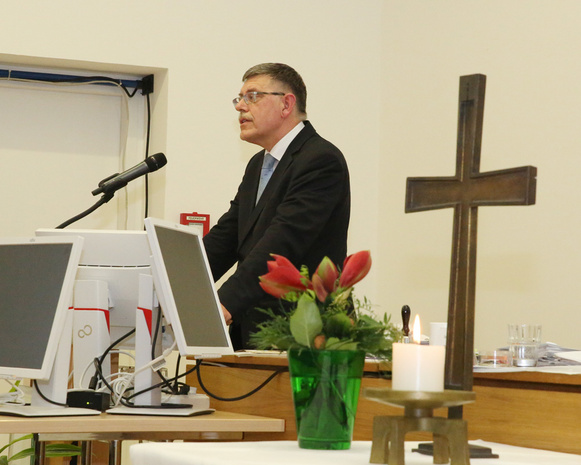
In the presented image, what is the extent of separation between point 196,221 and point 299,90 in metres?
1.27

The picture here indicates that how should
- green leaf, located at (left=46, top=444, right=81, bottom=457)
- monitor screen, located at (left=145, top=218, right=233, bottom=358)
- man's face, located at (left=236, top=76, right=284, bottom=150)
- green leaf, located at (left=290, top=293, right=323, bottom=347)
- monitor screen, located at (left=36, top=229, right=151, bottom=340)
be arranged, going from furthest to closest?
man's face, located at (left=236, top=76, right=284, bottom=150) → green leaf, located at (left=46, top=444, right=81, bottom=457) → monitor screen, located at (left=36, top=229, right=151, bottom=340) → monitor screen, located at (left=145, top=218, right=233, bottom=358) → green leaf, located at (left=290, top=293, right=323, bottom=347)

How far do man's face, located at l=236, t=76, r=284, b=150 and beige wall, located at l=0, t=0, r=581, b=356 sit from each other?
1149 millimetres

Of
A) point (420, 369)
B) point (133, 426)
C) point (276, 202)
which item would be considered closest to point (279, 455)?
point (420, 369)

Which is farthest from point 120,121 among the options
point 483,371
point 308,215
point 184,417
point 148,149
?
point 483,371

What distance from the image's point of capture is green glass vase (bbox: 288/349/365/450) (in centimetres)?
127

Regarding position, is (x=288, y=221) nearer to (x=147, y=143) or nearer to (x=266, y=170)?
(x=266, y=170)

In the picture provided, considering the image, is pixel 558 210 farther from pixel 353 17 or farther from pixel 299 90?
pixel 353 17

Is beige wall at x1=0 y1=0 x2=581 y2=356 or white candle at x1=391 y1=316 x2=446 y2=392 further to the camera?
beige wall at x1=0 y1=0 x2=581 y2=356

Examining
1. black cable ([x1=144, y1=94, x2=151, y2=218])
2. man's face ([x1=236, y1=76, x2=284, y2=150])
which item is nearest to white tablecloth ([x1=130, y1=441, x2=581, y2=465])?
man's face ([x1=236, y1=76, x2=284, y2=150])

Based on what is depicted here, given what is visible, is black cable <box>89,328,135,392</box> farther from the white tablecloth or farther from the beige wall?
the beige wall

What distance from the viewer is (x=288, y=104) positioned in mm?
3076

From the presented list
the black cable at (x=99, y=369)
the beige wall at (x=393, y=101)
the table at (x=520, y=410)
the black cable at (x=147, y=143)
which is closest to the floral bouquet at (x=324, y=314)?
the table at (x=520, y=410)

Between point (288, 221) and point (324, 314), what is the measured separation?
4.35ft

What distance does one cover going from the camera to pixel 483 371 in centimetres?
146
